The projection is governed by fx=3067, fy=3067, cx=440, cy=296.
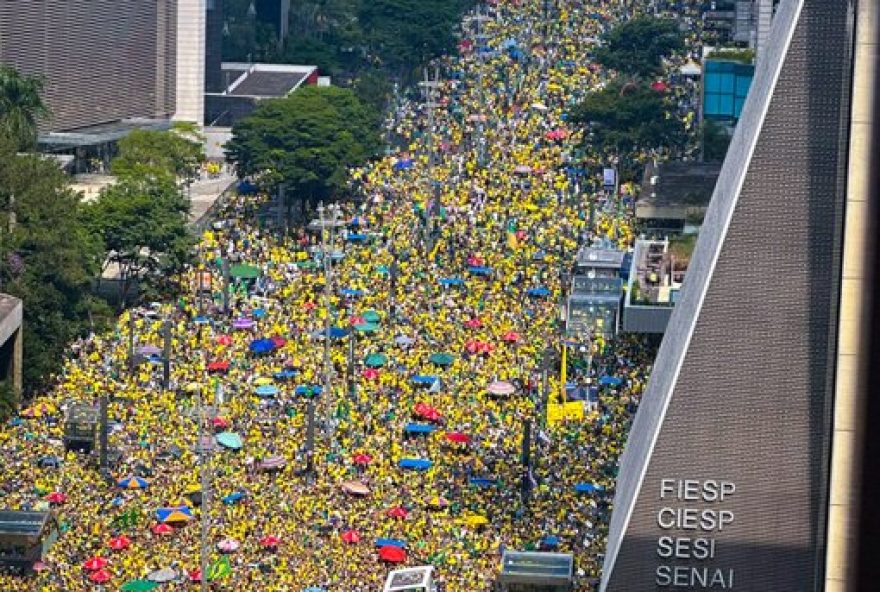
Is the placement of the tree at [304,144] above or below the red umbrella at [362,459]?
above

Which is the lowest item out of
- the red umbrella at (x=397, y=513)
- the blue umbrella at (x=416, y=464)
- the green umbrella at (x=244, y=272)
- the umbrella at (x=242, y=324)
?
the red umbrella at (x=397, y=513)

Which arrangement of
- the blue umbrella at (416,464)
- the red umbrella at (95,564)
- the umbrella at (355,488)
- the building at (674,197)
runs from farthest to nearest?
the building at (674,197)
the blue umbrella at (416,464)
the umbrella at (355,488)
the red umbrella at (95,564)

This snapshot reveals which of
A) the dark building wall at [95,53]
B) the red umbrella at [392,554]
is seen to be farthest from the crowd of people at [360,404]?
the dark building wall at [95,53]

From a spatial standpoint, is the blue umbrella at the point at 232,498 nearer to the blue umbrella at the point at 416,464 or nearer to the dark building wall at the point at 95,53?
the blue umbrella at the point at 416,464

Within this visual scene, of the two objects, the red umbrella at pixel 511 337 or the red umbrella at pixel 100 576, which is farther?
the red umbrella at pixel 511 337

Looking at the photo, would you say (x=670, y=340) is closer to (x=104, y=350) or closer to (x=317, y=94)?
(x=104, y=350)

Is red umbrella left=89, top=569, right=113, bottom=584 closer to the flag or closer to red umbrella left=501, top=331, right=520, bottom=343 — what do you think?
the flag

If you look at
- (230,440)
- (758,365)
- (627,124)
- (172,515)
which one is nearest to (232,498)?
(172,515)

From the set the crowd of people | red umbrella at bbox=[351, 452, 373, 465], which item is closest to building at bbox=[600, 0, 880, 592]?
the crowd of people
